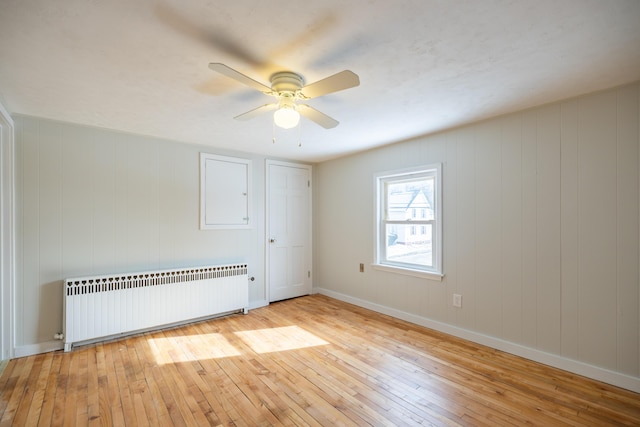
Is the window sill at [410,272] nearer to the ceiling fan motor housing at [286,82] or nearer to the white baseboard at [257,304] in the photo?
the white baseboard at [257,304]

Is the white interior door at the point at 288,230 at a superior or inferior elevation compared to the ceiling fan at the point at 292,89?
inferior

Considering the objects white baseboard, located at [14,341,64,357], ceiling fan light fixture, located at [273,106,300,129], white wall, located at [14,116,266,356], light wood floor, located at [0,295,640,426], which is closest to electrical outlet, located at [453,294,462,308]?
light wood floor, located at [0,295,640,426]

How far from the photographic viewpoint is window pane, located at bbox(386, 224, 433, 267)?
11.3ft

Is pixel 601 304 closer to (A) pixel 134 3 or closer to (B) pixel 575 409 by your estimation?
(B) pixel 575 409

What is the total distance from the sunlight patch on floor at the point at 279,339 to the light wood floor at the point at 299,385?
2 centimetres

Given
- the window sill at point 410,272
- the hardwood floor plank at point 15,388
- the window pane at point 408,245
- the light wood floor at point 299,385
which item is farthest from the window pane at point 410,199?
the hardwood floor plank at point 15,388

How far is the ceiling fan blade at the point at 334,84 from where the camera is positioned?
1542 millimetres

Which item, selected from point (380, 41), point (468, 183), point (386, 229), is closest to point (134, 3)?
point (380, 41)

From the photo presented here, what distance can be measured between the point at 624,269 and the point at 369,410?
210 cm

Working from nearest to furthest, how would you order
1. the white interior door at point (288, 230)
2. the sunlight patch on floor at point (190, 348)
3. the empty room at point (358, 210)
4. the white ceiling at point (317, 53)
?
the white ceiling at point (317, 53)
the empty room at point (358, 210)
the sunlight patch on floor at point (190, 348)
the white interior door at point (288, 230)

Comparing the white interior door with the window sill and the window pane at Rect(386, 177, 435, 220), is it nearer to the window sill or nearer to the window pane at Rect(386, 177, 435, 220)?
the window sill

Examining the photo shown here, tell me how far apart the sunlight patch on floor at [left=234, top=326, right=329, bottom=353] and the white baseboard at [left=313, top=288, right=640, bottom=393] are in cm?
118

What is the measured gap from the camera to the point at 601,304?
7.35 feet

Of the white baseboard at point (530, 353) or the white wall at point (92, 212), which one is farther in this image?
the white wall at point (92, 212)
